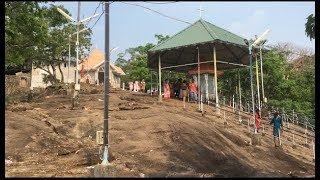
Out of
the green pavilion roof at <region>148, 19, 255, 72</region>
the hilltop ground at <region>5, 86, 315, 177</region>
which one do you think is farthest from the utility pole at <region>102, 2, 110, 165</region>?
the green pavilion roof at <region>148, 19, 255, 72</region>

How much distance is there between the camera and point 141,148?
15.0 meters

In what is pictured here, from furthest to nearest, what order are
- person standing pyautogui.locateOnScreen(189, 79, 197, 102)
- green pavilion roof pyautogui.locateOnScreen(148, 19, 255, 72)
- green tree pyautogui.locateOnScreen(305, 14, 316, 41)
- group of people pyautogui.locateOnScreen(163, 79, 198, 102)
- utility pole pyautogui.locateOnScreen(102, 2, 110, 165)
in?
person standing pyautogui.locateOnScreen(189, 79, 197, 102), group of people pyautogui.locateOnScreen(163, 79, 198, 102), green pavilion roof pyautogui.locateOnScreen(148, 19, 255, 72), utility pole pyautogui.locateOnScreen(102, 2, 110, 165), green tree pyautogui.locateOnScreen(305, 14, 316, 41)

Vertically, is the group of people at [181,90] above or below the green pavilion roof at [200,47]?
below

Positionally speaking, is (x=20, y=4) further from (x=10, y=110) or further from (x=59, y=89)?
(x=59, y=89)

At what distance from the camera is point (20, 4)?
530 inches

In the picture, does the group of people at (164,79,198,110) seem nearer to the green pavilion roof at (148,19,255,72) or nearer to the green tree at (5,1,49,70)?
the green pavilion roof at (148,19,255,72)

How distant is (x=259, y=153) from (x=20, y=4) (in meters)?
11.4

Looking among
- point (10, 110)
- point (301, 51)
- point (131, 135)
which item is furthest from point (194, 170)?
point (301, 51)

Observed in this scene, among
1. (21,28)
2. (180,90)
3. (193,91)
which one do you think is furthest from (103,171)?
(180,90)

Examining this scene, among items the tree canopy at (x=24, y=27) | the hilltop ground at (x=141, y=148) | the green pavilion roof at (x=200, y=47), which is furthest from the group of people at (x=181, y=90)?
the tree canopy at (x=24, y=27)

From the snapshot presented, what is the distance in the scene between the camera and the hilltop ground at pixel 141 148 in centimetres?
1287

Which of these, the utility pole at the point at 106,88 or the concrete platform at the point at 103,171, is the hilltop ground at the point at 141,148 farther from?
the utility pole at the point at 106,88

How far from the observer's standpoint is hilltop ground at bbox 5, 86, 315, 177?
12867mm

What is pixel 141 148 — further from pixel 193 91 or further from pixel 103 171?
pixel 193 91
